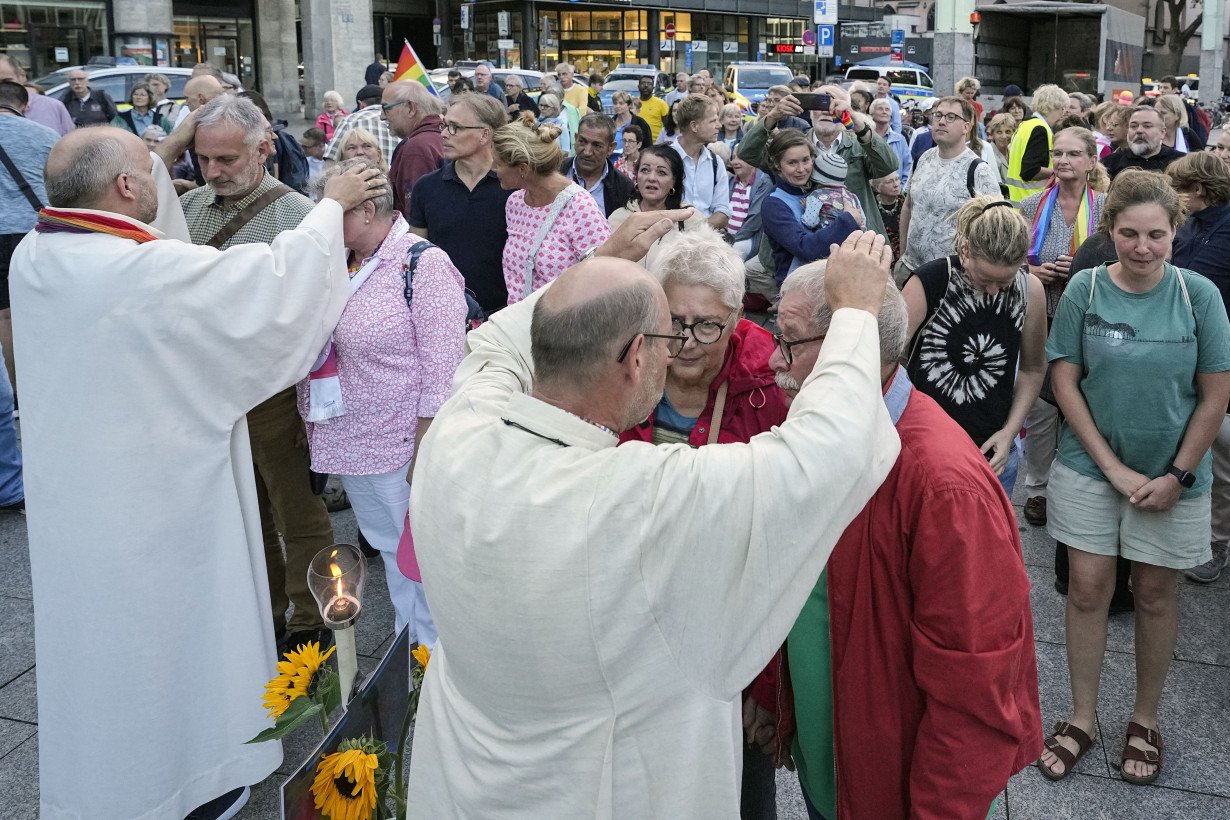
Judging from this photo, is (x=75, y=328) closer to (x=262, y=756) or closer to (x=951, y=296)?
(x=262, y=756)

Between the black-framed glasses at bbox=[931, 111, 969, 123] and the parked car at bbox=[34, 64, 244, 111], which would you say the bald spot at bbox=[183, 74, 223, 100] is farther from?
the parked car at bbox=[34, 64, 244, 111]

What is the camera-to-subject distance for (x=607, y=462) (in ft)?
5.23

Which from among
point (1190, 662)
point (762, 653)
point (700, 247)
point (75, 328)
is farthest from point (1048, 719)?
point (75, 328)

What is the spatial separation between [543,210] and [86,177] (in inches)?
83.2

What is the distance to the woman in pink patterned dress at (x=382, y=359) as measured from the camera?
11.7ft

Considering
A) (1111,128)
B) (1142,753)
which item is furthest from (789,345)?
(1111,128)

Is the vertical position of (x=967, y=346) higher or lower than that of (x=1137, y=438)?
higher

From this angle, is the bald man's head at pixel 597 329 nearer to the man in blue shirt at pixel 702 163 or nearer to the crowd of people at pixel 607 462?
the crowd of people at pixel 607 462

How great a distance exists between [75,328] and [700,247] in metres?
1.71

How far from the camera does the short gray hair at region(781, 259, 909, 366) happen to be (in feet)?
7.07

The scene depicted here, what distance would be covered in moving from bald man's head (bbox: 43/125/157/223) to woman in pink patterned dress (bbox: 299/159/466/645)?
686 mm

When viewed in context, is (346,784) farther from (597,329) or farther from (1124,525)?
(1124,525)

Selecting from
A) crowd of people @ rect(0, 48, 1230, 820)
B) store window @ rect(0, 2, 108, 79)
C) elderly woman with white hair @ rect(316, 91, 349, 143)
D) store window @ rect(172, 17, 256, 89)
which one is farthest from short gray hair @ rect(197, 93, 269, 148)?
store window @ rect(172, 17, 256, 89)

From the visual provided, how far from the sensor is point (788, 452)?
5.11ft
